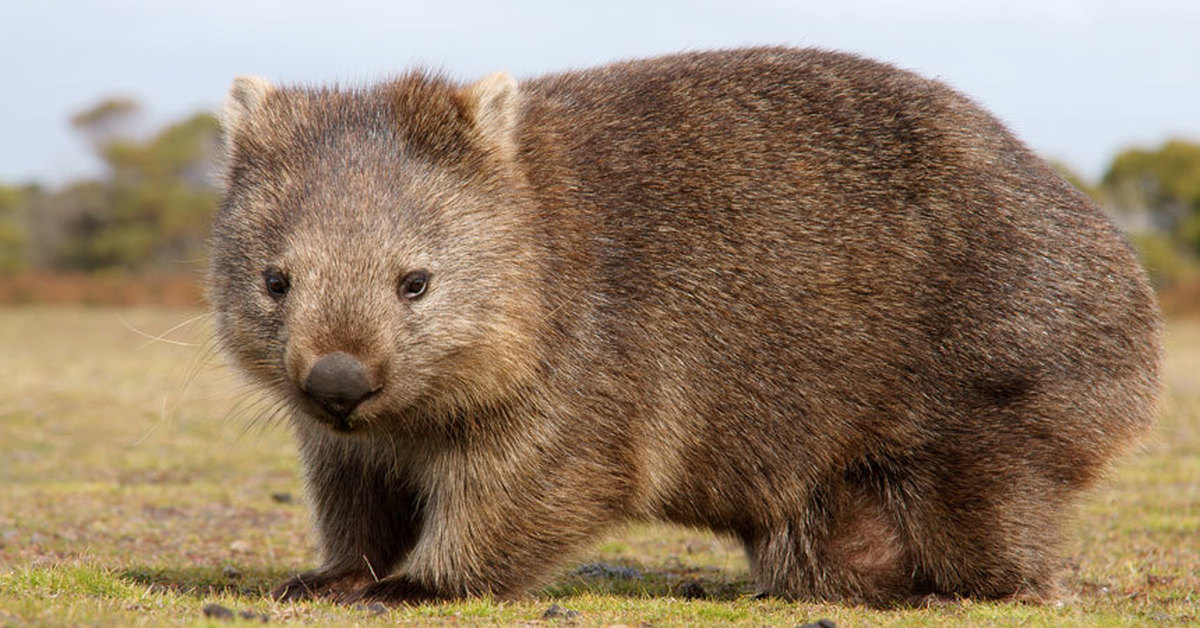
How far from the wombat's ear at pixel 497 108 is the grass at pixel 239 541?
1.55 meters

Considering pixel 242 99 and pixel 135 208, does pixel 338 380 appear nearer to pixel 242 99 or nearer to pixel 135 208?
pixel 242 99

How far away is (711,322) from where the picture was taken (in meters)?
6.15

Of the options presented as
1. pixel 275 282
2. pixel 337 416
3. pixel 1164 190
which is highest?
pixel 1164 190

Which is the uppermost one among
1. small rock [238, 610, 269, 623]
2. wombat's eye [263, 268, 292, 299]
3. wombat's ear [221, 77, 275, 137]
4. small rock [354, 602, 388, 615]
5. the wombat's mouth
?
wombat's ear [221, 77, 275, 137]

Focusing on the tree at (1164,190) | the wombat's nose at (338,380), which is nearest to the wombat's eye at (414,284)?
the wombat's nose at (338,380)

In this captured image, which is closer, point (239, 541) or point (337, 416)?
point (337, 416)

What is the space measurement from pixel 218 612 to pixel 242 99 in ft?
7.43

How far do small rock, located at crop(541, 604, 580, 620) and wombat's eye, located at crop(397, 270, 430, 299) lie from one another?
1328mm

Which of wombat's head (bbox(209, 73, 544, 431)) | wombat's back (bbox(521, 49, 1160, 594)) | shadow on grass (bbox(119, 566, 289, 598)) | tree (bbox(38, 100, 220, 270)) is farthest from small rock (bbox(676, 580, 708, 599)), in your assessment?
tree (bbox(38, 100, 220, 270))

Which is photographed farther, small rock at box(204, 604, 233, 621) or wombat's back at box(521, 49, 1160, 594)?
wombat's back at box(521, 49, 1160, 594)

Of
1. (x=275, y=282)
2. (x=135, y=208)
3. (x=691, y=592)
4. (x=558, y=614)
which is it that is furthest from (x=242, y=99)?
(x=135, y=208)

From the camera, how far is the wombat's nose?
5.02m

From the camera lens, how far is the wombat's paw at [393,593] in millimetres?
5809

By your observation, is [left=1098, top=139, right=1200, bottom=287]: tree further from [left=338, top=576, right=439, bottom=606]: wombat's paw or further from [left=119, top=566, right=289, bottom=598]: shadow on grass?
[left=338, top=576, right=439, bottom=606]: wombat's paw
